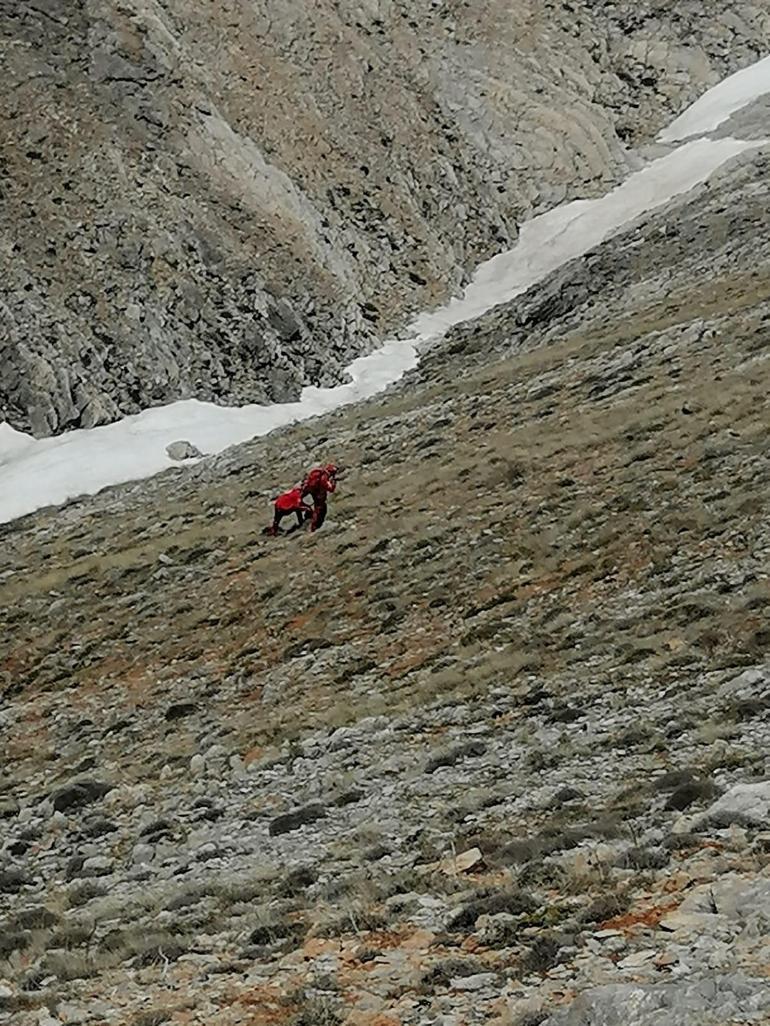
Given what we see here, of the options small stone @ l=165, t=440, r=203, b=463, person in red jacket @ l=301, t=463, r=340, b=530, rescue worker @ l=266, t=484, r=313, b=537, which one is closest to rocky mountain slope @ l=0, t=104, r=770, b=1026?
rescue worker @ l=266, t=484, r=313, b=537

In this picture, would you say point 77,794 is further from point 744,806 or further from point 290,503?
point 290,503

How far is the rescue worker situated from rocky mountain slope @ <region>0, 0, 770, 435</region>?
23041 mm

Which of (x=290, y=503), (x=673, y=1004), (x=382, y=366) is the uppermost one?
(x=382, y=366)

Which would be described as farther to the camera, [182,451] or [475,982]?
[182,451]

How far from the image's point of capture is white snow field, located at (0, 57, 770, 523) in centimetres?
4481

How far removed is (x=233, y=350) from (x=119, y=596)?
29049mm

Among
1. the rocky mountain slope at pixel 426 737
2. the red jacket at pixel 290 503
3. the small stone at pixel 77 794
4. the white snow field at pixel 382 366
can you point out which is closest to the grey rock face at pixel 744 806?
the rocky mountain slope at pixel 426 737

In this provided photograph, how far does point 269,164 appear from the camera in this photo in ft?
214

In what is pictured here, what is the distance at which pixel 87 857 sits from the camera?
1462 cm

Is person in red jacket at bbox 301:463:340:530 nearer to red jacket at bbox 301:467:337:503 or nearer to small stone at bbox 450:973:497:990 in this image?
red jacket at bbox 301:467:337:503

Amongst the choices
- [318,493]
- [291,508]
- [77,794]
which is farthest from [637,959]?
[291,508]

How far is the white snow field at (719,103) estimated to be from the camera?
77.8 metres

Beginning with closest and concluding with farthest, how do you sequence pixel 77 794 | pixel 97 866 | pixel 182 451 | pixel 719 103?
pixel 97 866 → pixel 77 794 → pixel 182 451 → pixel 719 103

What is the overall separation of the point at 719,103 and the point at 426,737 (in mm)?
75571
